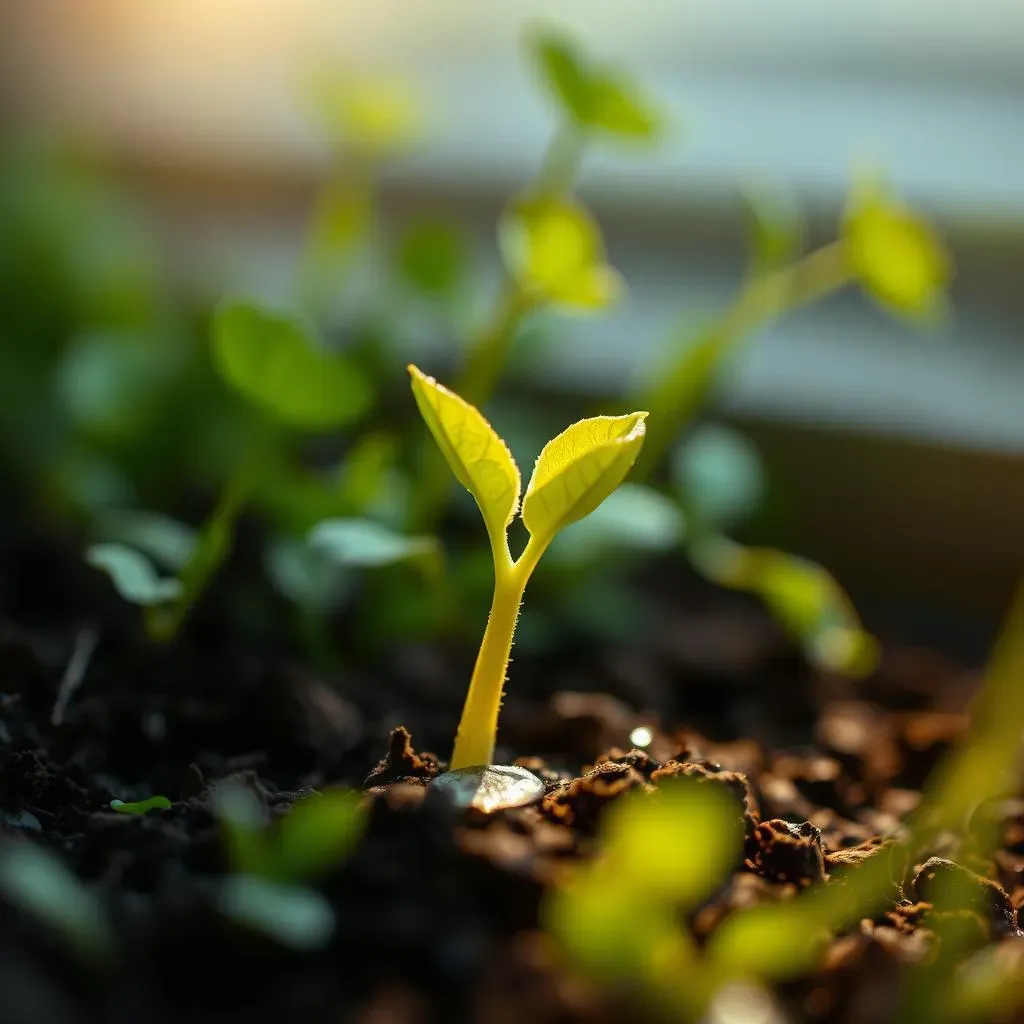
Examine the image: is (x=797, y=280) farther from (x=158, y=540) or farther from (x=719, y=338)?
(x=158, y=540)

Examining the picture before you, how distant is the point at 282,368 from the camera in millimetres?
622

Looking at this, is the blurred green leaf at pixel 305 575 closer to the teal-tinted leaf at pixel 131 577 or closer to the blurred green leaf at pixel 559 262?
the teal-tinted leaf at pixel 131 577

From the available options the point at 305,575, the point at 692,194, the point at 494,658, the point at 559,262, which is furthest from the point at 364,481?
the point at 692,194

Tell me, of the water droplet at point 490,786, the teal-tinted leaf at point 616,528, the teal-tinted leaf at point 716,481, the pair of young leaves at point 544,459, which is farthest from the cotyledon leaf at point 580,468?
the teal-tinted leaf at point 716,481

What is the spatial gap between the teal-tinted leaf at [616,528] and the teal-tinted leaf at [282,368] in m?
0.15

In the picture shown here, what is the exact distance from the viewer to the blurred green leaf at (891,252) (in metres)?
0.76

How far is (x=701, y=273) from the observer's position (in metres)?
1.18

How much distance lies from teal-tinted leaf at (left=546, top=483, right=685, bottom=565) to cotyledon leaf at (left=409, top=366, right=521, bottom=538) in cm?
20

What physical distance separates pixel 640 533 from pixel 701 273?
53cm

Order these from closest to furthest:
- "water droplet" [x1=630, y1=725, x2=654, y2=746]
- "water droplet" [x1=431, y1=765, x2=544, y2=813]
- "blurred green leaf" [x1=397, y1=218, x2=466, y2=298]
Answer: "water droplet" [x1=431, y1=765, x2=544, y2=813] → "water droplet" [x1=630, y1=725, x2=654, y2=746] → "blurred green leaf" [x1=397, y1=218, x2=466, y2=298]

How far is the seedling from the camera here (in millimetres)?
445

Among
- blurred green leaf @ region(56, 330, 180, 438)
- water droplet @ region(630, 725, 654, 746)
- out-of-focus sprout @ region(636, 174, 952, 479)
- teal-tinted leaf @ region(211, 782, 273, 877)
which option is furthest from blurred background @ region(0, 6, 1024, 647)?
teal-tinted leaf @ region(211, 782, 273, 877)

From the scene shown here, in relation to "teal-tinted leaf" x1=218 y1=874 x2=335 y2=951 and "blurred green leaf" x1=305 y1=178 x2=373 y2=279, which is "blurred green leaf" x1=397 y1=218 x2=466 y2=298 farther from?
"teal-tinted leaf" x1=218 y1=874 x2=335 y2=951

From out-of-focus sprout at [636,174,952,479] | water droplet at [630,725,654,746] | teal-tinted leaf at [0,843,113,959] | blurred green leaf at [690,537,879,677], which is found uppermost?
out-of-focus sprout at [636,174,952,479]
